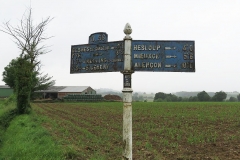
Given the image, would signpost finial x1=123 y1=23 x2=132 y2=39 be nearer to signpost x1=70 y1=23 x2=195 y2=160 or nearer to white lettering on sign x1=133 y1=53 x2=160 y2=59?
signpost x1=70 y1=23 x2=195 y2=160

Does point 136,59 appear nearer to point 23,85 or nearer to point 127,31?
point 127,31

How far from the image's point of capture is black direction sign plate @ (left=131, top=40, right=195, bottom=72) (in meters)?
4.05

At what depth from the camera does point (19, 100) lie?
55.2 feet

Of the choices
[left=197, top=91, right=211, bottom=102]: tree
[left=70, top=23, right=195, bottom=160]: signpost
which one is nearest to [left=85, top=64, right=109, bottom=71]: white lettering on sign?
[left=70, top=23, right=195, bottom=160]: signpost

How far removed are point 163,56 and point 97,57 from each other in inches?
52.4

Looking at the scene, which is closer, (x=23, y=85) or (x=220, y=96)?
(x=23, y=85)

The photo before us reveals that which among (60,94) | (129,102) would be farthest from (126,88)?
(60,94)

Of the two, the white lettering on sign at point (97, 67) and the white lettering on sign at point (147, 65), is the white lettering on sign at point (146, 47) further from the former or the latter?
the white lettering on sign at point (97, 67)

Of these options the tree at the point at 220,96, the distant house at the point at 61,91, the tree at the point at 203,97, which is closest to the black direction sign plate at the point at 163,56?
the distant house at the point at 61,91

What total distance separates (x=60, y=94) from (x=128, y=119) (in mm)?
60711

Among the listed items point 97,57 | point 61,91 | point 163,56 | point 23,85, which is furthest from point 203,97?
point 97,57

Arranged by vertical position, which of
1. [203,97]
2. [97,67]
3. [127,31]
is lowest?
[203,97]

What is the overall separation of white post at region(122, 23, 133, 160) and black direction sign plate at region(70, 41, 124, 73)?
0.45 feet

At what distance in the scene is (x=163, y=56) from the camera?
4.12m
